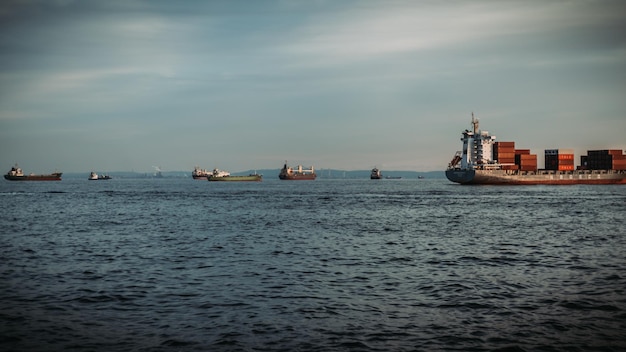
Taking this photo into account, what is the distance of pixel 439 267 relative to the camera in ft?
75.8

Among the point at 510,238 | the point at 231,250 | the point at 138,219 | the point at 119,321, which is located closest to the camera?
the point at 119,321

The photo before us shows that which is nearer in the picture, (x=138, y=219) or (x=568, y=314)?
(x=568, y=314)

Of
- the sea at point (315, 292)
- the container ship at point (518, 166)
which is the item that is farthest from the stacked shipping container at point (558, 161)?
the sea at point (315, 292)

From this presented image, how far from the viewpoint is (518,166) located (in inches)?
6742

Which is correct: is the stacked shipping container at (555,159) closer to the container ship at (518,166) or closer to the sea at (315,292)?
the container ship at (518,166)

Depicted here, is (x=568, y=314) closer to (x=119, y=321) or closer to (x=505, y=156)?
(x=119, y=321)

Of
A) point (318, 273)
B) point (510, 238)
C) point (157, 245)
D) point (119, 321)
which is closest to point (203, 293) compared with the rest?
point (119, 321)

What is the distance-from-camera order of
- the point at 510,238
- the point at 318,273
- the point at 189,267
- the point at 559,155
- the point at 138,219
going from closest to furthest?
the point at 318,273, the point at 189,267, the point at 510,238, the point at 138,219, the point at 559,155

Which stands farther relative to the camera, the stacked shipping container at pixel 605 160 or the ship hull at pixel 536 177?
the stacked shipping container at pixel 605 160

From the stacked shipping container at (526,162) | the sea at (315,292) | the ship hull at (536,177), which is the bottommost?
the sea at (315,292)

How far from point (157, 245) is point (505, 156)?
15379cm

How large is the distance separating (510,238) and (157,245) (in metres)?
23.0

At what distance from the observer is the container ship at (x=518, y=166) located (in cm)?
15900

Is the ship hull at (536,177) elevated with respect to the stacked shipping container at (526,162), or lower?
lower
